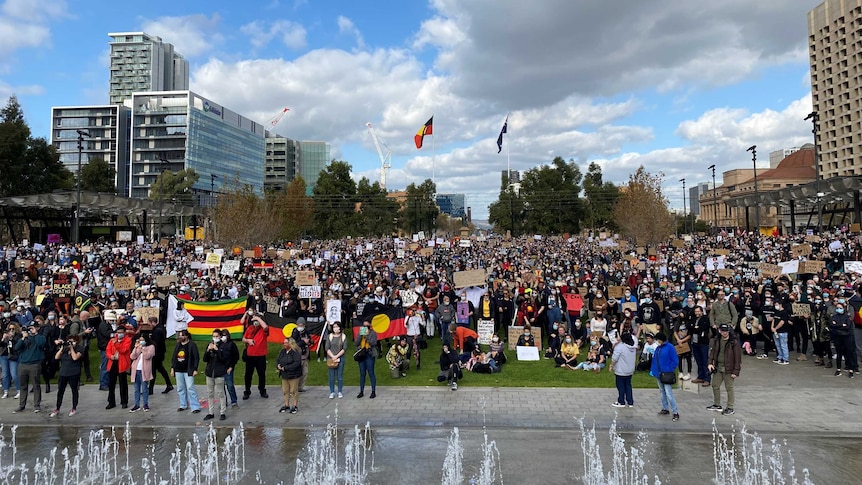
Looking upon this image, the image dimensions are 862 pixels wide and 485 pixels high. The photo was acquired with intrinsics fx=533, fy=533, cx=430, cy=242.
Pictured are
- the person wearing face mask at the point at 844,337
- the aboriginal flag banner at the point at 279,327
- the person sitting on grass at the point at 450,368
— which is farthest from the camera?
the aboriginal flag banner at the point at 279,327

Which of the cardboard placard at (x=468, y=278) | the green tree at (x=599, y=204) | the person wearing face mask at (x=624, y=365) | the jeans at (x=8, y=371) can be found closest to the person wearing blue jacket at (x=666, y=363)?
the person wearing face mask at (x=624, y=365)

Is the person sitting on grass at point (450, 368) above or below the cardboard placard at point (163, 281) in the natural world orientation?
below

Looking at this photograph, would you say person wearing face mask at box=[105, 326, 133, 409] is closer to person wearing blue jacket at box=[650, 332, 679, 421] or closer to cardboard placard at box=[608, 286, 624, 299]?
person wearing blue jacket at box=[650, 332, 679, 421]


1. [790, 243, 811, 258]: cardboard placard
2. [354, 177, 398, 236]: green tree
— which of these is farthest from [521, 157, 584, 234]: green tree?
[790, 243, 811, 258]: cardboard placard

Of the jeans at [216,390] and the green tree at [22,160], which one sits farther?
the green tree at [22,160]

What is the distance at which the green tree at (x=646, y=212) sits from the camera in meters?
44.8

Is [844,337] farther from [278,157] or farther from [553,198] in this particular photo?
[278,157]

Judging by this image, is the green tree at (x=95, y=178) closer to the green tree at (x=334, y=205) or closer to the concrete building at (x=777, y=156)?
the green tree at (x=334, y=205)

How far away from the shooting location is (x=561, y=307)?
17.2 m

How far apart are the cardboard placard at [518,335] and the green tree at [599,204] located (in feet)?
180

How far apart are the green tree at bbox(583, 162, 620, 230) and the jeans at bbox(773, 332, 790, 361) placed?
5443cm

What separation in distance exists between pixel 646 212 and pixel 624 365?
125 ft

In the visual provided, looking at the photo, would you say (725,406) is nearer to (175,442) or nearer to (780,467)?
(780,467)

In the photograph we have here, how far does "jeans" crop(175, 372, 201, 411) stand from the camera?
1062cm
